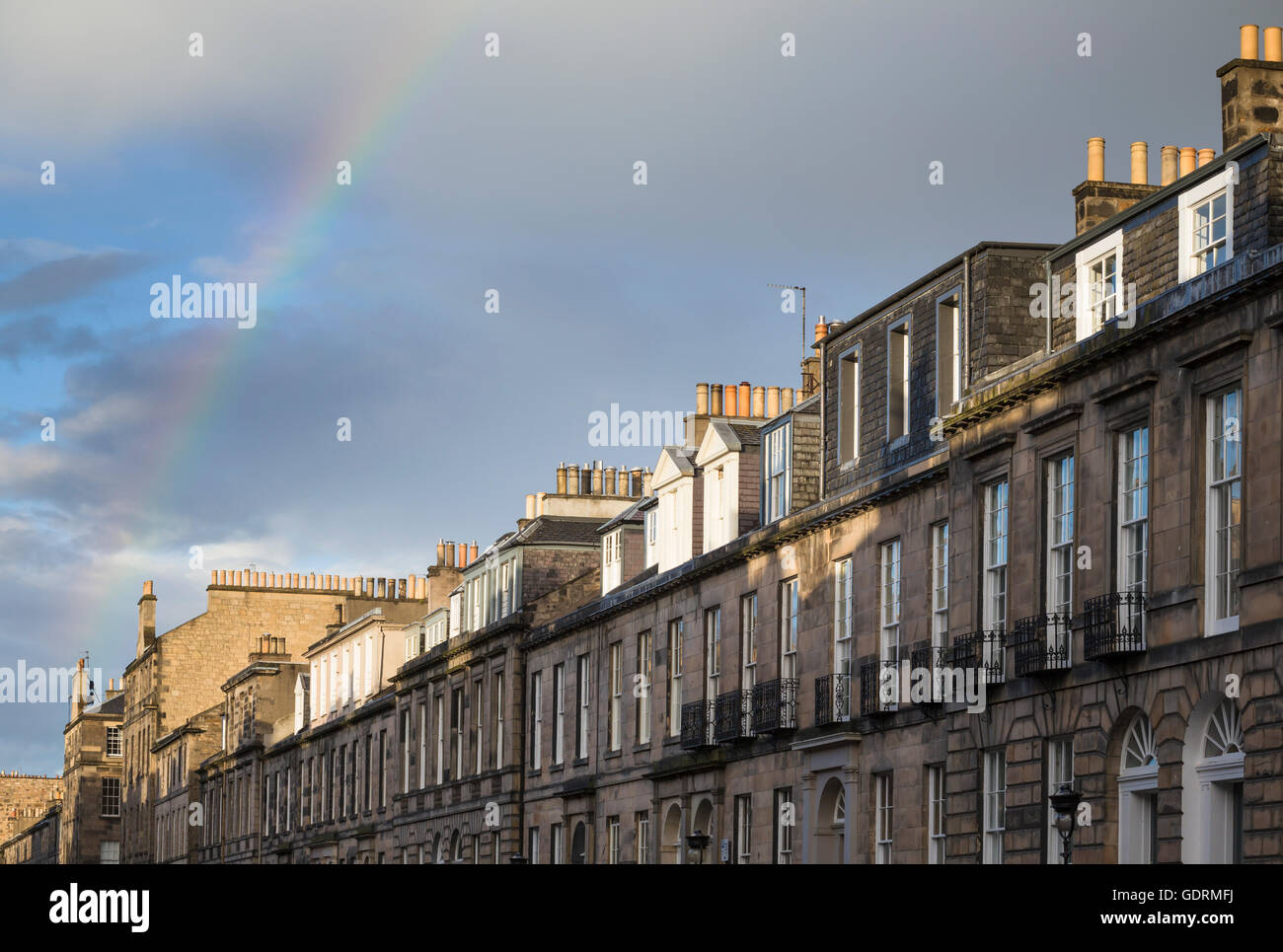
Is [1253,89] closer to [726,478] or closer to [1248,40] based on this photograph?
[1248,40]

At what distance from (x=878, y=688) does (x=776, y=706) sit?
4692mm

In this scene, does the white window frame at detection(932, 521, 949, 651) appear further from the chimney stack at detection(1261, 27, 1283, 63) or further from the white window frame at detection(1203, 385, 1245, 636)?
the chimney stack at detection(1261, 27, 1283, 63)

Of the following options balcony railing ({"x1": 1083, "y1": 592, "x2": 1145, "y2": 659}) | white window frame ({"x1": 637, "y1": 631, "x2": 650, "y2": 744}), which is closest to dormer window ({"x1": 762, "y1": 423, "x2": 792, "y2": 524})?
white window frame ({"x1": 637, "y1": 631, "x2": 650, "y2": 744})

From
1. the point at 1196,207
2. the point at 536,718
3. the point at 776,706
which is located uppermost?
the point at 1196,207

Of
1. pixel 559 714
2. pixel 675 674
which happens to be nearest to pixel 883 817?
pixel 675 674

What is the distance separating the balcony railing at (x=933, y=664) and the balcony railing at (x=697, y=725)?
30.7 feet

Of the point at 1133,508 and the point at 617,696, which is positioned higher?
the point at 1133,508

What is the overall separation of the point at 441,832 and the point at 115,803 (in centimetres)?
6421

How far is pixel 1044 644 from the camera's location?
2808 centimetres

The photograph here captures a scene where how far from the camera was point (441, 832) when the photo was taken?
61438mm

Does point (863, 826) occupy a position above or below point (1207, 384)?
below

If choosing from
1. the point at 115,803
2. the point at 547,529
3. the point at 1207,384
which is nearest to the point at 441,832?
the point at 547,529
